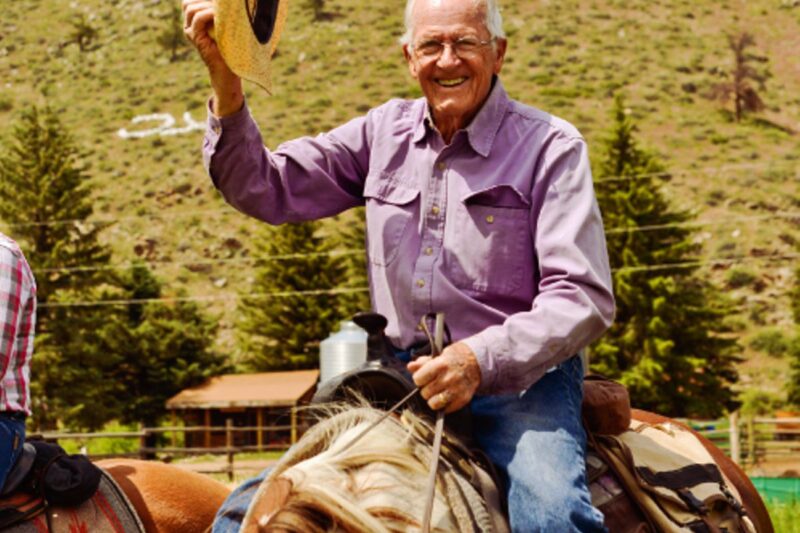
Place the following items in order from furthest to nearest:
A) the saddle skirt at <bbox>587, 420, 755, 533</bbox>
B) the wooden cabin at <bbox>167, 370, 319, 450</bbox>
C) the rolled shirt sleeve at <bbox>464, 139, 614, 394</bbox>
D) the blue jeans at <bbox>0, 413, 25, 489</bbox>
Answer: the wooden cabin at <bbox>167, 370, 319, 450</bbox>
the blue jeans at <bbox>0, 413, 25, 489</bbox>
the saddle skirt at <bbox>587, 420, 755, 533</bbox>
the rolled shirt sleeve at <bbox>464, 139, 614, 394</bbox>

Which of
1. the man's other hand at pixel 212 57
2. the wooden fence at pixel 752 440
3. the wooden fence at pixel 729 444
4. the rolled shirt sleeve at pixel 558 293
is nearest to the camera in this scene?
the rolled shirt sleeve at pixel 558 293

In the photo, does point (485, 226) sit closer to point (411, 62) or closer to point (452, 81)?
point (452, 81)

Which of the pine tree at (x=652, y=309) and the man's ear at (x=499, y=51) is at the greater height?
the man's ear at (x=499, y=51)

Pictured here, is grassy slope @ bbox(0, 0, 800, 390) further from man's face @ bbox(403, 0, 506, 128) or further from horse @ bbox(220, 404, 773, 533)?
horse @ bbox(220, 404, 773, 533)

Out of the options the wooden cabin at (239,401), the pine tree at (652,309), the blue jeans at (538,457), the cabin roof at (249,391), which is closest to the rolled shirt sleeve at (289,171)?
the blue jeans at (538,457)

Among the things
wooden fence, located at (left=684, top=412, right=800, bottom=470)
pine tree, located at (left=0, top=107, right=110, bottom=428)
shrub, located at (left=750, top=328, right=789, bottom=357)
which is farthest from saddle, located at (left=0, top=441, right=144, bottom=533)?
shrub, located at (left=750, top=328, right=789, bottom=357)

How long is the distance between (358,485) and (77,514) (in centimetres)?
233

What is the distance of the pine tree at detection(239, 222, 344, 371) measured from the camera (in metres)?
39.2

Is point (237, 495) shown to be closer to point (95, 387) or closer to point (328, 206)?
point (328, 206)

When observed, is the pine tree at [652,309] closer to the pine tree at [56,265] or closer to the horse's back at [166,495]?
the pine tree at [56,265]

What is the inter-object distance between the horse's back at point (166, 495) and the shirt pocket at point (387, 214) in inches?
85.7

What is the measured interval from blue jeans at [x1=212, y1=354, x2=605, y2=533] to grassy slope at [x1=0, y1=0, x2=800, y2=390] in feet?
146

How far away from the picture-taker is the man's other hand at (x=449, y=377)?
2.68m

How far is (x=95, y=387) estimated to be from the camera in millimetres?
33344
